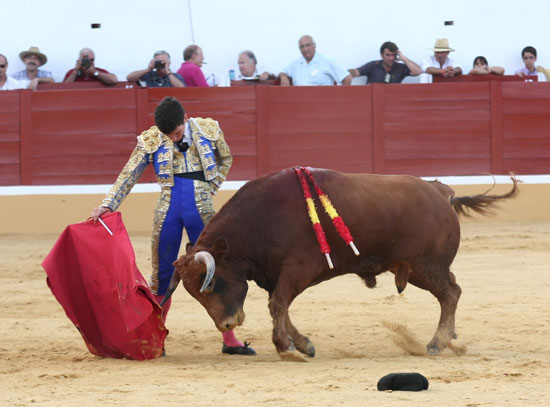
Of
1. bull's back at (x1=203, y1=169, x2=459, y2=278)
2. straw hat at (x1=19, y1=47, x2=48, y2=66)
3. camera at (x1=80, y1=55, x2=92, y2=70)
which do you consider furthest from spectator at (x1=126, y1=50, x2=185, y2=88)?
bull's back at (x1=203, y1=169, x2=459, y2=278)

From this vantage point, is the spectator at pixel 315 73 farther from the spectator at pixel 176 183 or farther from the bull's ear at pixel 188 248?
the bull's ear at pixel 188 248

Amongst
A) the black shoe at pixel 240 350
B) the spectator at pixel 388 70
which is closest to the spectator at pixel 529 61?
the spectator at pixel 388 70

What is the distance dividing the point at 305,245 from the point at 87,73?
5911 millimetres

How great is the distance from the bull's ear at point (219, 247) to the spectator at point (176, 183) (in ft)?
1.16

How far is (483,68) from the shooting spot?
10.7m

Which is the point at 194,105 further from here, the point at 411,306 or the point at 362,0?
the point at 411,306

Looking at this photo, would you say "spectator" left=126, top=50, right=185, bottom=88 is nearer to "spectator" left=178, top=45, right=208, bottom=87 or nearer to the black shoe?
"spectator" left=178, top=45, right=208, bottom=87

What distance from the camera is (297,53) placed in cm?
1120

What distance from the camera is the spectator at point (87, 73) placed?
10.2m

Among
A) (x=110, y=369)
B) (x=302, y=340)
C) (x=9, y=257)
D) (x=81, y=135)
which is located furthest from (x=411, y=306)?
(x=81, y=135)

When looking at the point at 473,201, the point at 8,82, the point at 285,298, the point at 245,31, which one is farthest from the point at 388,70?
the point at 285,298

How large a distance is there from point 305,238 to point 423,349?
2.43 feet

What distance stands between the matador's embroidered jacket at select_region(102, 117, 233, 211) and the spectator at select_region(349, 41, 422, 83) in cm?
539

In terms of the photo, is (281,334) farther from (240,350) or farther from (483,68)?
(483,68)
